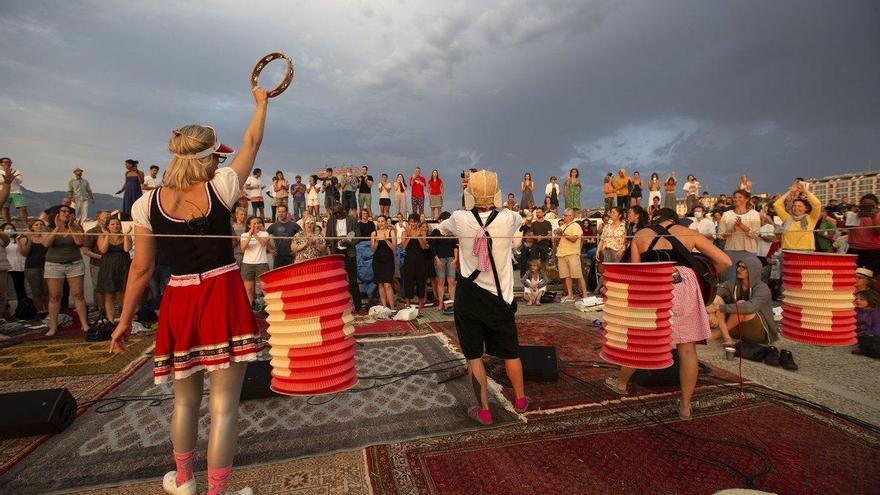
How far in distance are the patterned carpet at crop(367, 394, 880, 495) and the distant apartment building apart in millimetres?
53498

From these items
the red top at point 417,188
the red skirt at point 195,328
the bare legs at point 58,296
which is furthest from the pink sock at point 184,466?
the red top at point 417,188

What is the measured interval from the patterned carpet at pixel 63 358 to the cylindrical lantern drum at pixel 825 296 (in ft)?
23.3

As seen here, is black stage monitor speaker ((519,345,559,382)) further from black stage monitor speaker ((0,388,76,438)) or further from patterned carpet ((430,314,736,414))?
black stage monitor speaker ((0,388,76,438))

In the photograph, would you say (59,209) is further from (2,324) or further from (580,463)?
(580,463)

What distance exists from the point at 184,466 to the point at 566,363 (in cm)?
403

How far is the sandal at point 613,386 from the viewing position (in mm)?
4080

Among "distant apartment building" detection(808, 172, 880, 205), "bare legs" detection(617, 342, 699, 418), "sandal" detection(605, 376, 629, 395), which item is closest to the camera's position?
"bare legs" detection(617, 342, 699, 418)

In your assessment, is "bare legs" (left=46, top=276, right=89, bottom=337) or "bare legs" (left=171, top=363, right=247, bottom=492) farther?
"bare legs" (left=46, top=276, right=89, bottom=337)

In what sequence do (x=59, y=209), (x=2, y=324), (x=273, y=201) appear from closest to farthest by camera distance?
(x=59, y=209) → (x=2, y=324) → (x=273, y=201)

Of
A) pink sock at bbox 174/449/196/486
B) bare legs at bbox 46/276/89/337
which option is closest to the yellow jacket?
pink sock at bbox 174/449/196/486

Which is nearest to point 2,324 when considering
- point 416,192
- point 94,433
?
point 94,433

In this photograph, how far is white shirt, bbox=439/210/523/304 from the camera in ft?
11.2

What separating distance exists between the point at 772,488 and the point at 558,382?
200 cm

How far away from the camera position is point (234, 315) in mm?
2309
